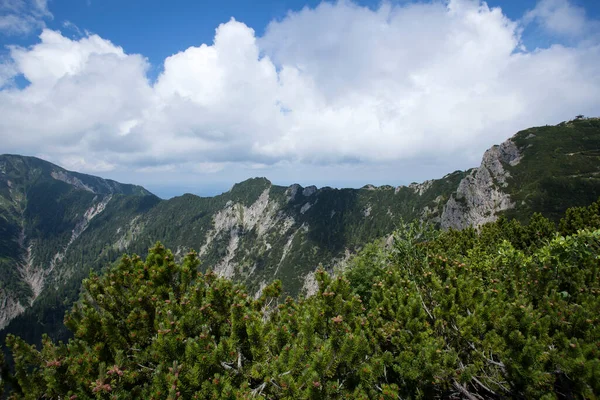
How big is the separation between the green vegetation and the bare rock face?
13535 centimetres

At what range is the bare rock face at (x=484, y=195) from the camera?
129m

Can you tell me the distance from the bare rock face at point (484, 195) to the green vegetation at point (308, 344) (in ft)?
444

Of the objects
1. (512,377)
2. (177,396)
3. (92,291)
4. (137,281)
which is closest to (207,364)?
(177,396)

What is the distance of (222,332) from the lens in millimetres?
8109

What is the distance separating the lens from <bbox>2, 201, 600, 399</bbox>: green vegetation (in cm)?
629

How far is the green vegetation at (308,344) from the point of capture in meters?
6.29

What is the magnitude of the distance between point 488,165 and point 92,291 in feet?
592

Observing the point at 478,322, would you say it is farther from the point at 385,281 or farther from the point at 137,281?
the point at 137,281

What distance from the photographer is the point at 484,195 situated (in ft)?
454

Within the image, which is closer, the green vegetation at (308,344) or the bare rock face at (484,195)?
the green vegetation at (308,344)

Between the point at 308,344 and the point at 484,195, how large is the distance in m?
158

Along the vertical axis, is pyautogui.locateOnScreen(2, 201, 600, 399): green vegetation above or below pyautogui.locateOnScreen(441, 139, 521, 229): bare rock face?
below

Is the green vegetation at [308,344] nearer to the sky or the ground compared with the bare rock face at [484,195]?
nearer to the ground

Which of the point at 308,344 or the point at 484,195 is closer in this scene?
the point at 308,344
